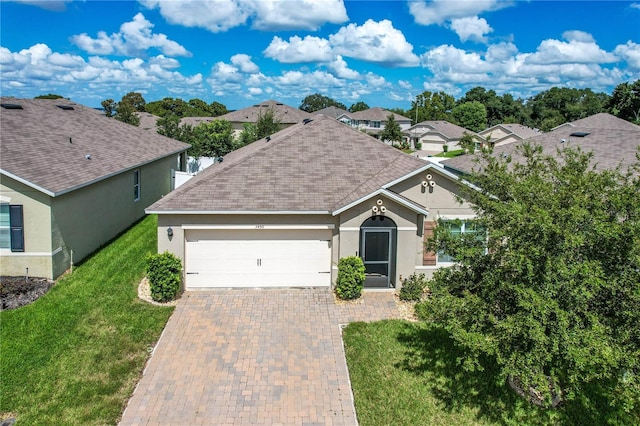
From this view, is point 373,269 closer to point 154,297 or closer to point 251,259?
point 251,259

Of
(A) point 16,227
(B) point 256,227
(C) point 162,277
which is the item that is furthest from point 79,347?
(B) point 256,227

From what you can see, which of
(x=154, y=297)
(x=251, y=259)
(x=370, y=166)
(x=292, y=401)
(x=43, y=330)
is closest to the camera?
(x=292, y=401)

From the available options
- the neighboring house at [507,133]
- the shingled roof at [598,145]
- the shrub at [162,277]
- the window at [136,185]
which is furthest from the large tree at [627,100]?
the shrub at [162,277]

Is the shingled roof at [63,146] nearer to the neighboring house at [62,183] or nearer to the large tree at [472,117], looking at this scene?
the neighboring house at [62,183]

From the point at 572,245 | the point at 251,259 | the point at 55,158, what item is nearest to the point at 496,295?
the point at 572,245

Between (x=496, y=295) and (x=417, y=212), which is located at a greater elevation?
(x=417, y=212)

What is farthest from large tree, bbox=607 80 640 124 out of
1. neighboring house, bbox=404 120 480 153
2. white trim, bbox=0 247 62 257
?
white trim, bbox=0 247 62 257

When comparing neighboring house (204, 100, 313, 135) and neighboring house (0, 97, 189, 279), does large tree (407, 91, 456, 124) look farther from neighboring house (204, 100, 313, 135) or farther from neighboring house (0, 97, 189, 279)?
neighboring house (0, 97, 189, 279)
